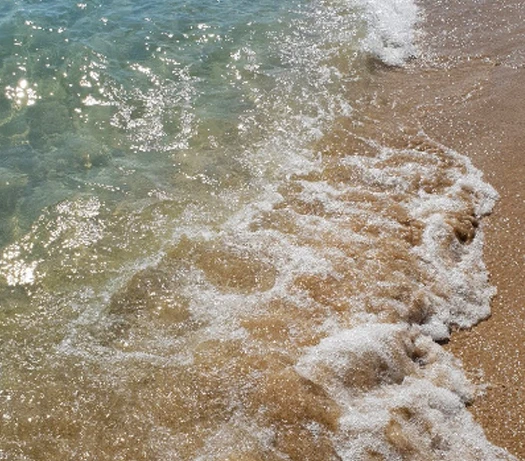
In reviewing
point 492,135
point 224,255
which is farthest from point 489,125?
point 224,255

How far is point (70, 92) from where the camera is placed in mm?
8742

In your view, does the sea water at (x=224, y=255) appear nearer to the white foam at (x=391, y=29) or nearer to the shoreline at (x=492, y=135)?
the white foam at (x=391, y=29)

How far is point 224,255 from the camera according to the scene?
6254mm

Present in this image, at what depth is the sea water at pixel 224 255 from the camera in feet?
15.6

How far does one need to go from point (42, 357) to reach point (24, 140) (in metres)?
3.84

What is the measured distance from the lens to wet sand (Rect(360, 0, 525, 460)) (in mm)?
5027

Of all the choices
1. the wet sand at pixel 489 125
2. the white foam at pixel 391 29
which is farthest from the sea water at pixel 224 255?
the wet sand at pixel 489 125

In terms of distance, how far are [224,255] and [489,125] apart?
442 centimetres

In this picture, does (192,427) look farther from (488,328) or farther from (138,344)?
(488,328)

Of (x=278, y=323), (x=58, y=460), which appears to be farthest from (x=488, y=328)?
(x=58, y=460)

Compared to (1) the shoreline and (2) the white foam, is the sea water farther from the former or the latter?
(1) the shoreline

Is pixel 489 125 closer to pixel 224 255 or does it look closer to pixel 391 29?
pixel 391 29

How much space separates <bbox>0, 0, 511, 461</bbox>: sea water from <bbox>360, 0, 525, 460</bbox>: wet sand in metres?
0.20

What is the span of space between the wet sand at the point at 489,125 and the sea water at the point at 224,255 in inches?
7.8
